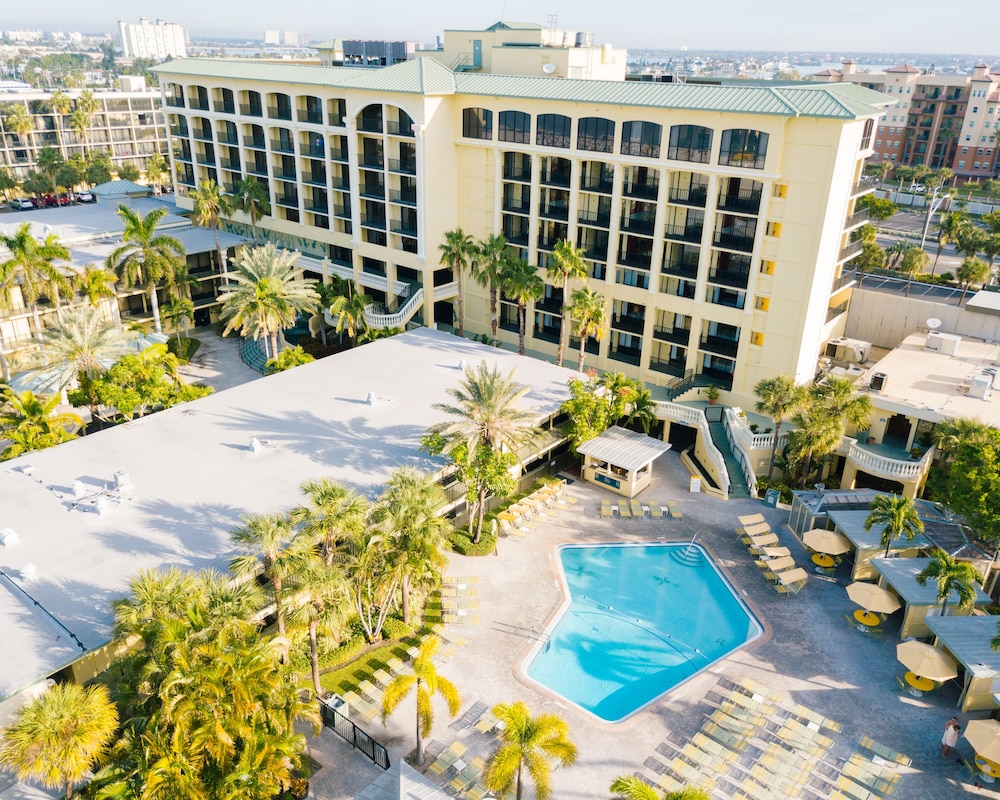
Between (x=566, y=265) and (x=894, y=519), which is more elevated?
(x=566, y=265)

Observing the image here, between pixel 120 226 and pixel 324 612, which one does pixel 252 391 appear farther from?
pixel 120 226

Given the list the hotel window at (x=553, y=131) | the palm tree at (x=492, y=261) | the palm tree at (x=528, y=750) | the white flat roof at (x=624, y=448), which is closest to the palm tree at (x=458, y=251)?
the palm tree at (x=492, y=261)

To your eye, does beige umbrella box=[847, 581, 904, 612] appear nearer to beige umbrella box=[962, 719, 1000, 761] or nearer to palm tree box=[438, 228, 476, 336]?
beige umbrella box=[962, 719, 1000, 761]

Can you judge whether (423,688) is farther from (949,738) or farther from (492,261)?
(492,261)

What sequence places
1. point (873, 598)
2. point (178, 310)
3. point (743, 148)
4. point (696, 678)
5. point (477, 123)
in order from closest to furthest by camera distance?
1. point (696, 678)
2. point (873, 598)
3. point (743, 148)
4. point (477, 123)
5. point (178, 310)

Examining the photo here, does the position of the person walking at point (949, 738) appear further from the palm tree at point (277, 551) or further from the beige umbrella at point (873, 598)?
the palm tree at point (277, 551)

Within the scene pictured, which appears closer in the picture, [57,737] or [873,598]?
[57,737]

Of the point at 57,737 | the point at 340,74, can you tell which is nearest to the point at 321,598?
the point at 57,737
